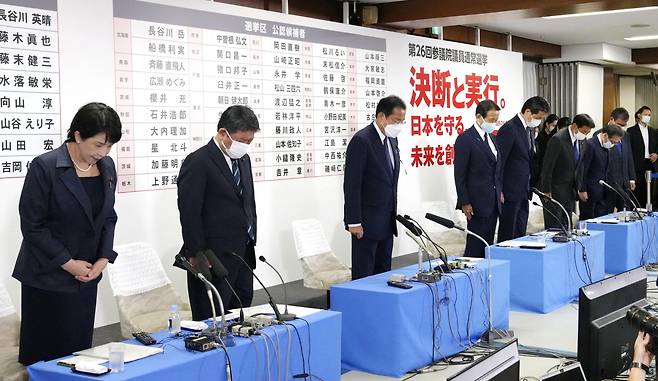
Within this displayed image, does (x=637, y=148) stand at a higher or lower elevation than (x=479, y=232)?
higher

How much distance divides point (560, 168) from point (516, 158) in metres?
0.89

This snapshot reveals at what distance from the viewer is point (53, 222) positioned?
3.27m

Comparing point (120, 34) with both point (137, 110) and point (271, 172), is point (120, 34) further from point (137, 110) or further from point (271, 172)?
point (271, 172)

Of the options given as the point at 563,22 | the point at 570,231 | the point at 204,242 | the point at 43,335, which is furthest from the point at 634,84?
the point at 43,335

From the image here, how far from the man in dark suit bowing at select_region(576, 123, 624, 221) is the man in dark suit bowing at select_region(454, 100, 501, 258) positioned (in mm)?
2132

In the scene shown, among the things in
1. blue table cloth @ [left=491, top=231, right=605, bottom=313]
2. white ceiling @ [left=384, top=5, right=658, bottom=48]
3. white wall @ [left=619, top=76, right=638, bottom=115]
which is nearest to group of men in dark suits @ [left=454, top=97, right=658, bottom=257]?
blue table cloth @ [left=491, top=231, right=605, bottom=313]

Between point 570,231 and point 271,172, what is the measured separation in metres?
2.35

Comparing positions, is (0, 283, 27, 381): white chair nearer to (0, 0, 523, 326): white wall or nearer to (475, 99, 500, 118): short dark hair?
(0, 0, 523, 326): white wall

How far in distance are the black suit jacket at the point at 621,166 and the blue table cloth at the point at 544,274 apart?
10.0ft

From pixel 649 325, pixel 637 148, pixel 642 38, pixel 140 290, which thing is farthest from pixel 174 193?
pixel 642 38

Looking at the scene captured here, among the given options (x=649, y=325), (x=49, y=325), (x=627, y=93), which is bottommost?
(x=49, y=325)

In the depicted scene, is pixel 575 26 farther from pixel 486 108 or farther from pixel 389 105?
pixel 389 105

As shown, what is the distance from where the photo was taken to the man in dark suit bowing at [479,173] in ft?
20.5

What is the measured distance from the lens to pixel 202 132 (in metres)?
5.66
